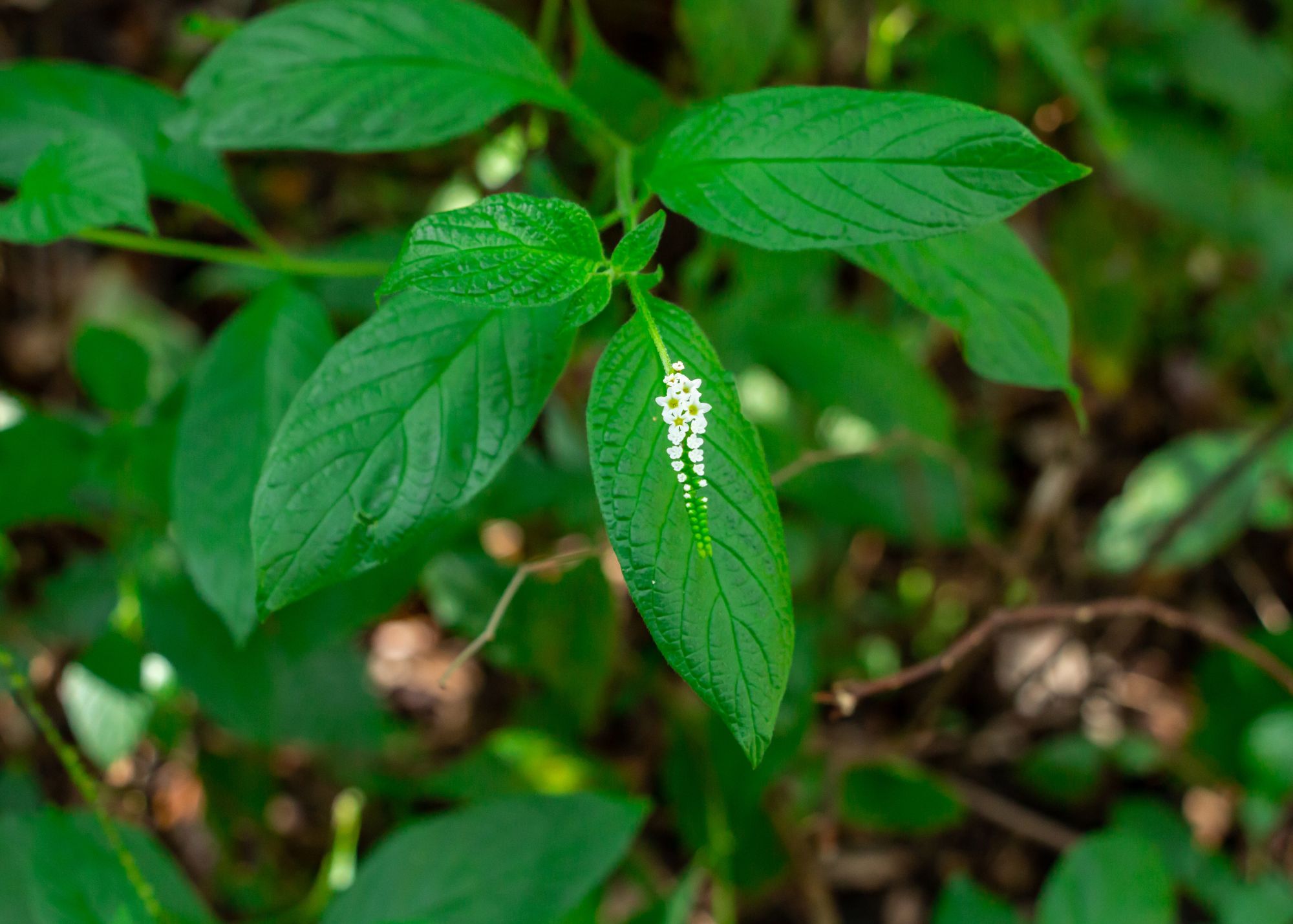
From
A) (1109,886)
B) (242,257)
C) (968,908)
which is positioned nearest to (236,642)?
(242,257)

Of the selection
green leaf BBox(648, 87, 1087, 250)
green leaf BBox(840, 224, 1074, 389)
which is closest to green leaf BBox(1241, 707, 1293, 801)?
green leaf BBox(840, 224, 1074, 389)

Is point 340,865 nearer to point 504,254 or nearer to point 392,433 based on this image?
point 392,433

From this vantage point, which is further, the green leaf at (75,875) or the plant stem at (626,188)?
the green leaf at (75,875)

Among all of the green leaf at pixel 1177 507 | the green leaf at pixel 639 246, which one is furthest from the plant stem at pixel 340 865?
the green leaf at pixel 1177 507

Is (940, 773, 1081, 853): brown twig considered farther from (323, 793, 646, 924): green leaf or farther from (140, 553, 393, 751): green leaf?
(140, 553, 393, 751): green leaf

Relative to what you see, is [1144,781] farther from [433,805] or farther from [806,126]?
[806,126]

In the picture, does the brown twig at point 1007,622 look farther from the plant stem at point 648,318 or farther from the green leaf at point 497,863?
the plant stem at point 648,318
